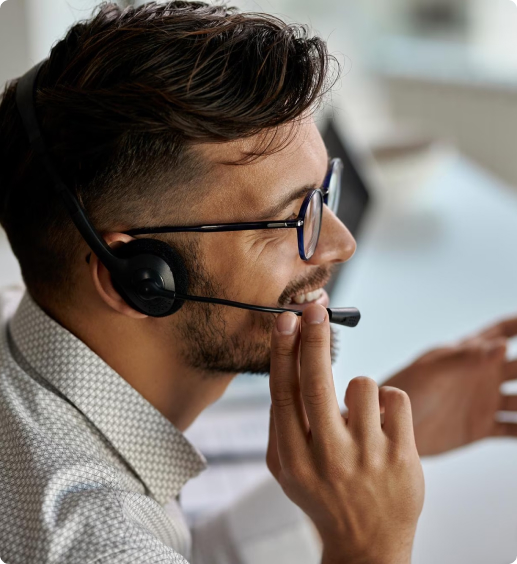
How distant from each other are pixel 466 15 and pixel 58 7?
268 cm

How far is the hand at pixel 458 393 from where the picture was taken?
1.21 metres

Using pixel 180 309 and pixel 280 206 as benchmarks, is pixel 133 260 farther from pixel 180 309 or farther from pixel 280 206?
pixel 280 206

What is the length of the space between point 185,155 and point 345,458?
1.39ft

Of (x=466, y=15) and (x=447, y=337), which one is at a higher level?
(x=466, y=15)

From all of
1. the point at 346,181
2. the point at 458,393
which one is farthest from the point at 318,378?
the point at 346,181

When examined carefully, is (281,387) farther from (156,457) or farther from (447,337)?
(447,337)

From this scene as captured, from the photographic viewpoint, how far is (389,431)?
832 millimetres

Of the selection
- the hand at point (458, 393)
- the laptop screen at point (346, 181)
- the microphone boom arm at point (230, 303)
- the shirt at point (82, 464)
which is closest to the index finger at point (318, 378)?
the microphone boom arm at point (230, 303)

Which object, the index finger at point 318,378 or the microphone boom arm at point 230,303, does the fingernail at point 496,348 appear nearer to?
the microphone boom arm at point 230,303

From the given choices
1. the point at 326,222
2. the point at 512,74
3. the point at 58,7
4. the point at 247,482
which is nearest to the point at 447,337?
the point at 247,482

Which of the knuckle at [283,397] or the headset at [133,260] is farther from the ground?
the headset at [133,260]

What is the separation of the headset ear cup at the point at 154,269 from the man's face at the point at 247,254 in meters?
0.03

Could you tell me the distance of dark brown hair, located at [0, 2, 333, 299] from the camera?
2.76 feet

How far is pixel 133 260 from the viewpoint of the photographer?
0.88 metres
